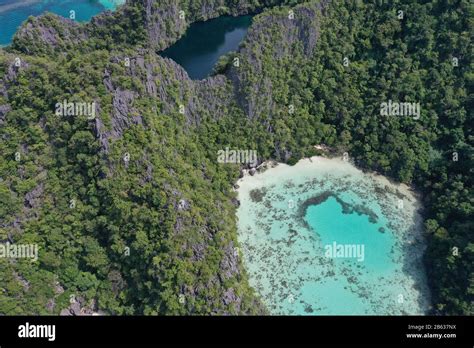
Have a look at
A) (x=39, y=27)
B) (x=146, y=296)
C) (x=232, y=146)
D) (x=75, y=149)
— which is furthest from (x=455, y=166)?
(x=39, y=27)

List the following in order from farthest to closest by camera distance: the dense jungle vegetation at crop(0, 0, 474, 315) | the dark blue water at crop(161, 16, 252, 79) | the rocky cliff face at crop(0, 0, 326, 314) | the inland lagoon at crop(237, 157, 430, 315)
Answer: the dark blue water at crop(161, 16, 252, 79) < the inland lagoon at crop(237, 157, 430, 315) < the dense jungle vegetation at crop(0, 0, 474, 315) < the rocky cliff face at crop(0, 0, 326, 314)

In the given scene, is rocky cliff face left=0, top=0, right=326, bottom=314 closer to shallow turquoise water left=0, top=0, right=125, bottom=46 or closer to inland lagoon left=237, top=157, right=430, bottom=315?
inland lagoon left=237, top=157, right=430, bottom=315

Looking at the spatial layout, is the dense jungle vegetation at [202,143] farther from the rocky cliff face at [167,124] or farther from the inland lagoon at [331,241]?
the inland lagoon at [331,241]

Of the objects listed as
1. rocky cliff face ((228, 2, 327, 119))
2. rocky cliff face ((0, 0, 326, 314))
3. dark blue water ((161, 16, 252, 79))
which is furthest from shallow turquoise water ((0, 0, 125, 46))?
rocky cliff face ((228, 2, 327, 119))

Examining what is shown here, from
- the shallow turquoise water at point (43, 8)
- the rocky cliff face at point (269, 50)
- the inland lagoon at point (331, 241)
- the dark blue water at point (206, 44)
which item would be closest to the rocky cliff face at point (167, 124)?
the rocky cliff face at point (269, 50)

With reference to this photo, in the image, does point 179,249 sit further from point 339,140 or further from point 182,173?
point 339,140

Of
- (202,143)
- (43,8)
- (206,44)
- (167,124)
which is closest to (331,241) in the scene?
(202,143)
